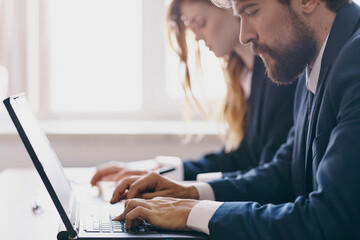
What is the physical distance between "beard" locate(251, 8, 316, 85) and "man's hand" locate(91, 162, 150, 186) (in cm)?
60

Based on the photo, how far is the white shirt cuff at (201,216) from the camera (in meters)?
1.15

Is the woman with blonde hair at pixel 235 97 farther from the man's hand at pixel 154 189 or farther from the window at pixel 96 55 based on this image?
the window at pixel 96 55

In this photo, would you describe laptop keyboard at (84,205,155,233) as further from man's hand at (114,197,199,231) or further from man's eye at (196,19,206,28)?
man's eye at (196,19,206,28)

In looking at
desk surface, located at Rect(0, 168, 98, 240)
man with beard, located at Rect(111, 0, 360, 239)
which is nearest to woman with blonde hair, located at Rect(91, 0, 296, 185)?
desk surface, located at Rect(0, 168, 98, 240)

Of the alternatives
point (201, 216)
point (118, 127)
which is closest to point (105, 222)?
point (201, 216)

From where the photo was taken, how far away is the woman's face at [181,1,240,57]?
2230 mm

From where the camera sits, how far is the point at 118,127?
121 inches

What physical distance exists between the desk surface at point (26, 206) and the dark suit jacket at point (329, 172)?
0.44m

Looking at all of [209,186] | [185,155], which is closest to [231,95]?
[185,155]

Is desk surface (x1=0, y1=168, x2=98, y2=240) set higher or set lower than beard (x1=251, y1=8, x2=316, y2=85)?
lower

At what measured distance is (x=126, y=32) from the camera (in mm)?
3207

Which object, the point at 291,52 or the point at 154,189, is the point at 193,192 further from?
the point at 291,52

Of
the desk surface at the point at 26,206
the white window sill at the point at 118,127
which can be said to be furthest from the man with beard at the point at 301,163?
the white window sill at the point at 118,127

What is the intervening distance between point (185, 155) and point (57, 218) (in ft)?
5.18
